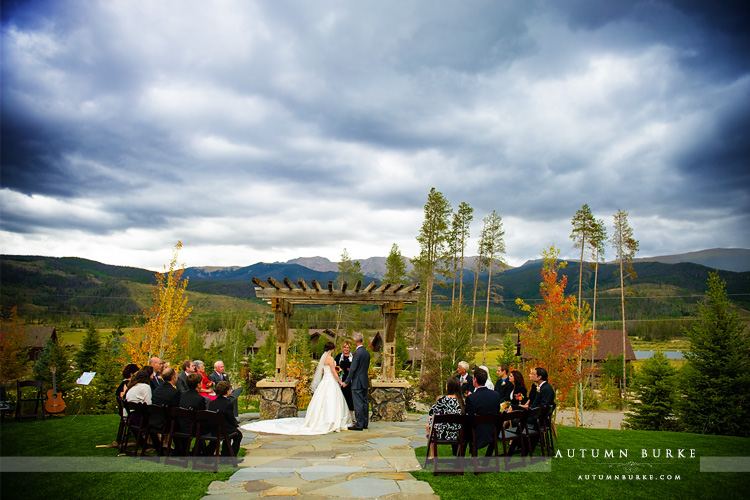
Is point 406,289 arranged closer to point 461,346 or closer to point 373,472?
point 373,472

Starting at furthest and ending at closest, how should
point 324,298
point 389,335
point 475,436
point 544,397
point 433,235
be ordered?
Answer: point 433,235, point 389,335, point 324,298, point 544,397, point 475,436

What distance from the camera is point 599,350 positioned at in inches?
1816

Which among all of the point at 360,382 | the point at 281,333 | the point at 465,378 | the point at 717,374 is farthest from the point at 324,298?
the point at 717,374

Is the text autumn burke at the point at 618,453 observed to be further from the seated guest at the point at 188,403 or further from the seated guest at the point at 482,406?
the seated guest at the point at 188,403

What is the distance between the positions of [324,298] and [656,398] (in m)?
15.1

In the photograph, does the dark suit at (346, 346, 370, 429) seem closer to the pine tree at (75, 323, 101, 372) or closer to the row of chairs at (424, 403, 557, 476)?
the row of chairs at (424, 403, 557, 476)

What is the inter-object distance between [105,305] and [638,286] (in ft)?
432

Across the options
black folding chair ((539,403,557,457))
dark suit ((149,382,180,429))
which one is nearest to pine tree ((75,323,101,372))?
dark suit ((149,382,180,429))

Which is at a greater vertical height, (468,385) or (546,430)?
(468,385)

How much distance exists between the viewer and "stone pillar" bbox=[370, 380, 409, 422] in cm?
1017

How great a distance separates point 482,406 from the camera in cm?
579

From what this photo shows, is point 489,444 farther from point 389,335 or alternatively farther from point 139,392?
point 389,335

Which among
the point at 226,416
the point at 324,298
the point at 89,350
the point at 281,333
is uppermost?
the point at 324,298

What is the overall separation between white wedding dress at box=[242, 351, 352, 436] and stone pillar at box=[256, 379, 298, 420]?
928 mm
